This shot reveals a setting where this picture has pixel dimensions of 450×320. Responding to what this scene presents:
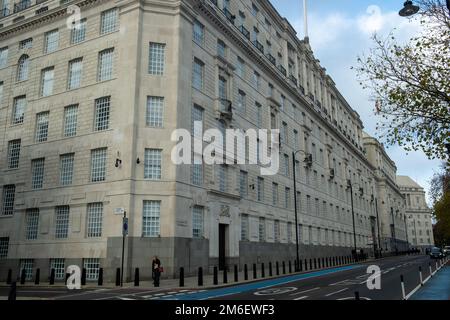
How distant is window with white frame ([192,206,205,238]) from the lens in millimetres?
30770

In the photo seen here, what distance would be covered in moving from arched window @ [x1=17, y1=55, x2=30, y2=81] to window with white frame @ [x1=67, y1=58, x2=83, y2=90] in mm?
5996

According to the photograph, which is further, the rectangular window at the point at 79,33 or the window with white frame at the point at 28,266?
the rectangular window at the point at 79,33

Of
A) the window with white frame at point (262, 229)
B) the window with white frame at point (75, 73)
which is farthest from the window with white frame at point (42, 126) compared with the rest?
the window with white frame at point (262, 229)

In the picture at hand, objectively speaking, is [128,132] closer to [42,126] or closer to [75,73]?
[75,73]

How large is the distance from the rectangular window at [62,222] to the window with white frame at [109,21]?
14534mm

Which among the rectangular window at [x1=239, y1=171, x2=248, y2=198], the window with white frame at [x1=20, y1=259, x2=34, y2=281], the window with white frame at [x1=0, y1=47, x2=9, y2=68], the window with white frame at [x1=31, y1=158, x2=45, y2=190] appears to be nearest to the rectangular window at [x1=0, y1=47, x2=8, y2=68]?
the window with white frame at [x1=0, y1=47, x2=9, y2=68]

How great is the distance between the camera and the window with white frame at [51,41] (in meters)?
35.5

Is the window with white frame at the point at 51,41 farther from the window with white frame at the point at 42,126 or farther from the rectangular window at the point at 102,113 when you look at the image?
the rectangular window at the point at 102,113

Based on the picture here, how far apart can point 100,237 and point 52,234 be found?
492 centimetres

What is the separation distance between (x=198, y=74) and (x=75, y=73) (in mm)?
10286

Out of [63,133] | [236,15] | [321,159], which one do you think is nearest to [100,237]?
[63,133]

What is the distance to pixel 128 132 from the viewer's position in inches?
1129

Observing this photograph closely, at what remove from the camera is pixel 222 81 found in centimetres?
3772
